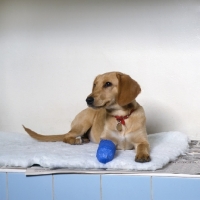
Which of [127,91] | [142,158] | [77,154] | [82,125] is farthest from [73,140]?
[142,158]

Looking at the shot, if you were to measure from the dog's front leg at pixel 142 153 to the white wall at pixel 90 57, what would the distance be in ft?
2.58

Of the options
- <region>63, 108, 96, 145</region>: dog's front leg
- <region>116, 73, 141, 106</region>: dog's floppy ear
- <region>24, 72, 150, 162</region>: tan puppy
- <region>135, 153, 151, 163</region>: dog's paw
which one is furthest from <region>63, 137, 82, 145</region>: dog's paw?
<region>135, 153, 151, 163</region>: dog's paw

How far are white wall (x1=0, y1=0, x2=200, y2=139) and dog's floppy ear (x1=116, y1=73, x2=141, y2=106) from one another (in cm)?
72

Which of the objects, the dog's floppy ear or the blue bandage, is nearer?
the blue bandage

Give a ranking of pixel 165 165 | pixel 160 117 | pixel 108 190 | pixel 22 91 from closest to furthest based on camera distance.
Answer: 1. pixel 108 190
2. pixel 165 165
3. pixel 160 117
4. pixel 22 91

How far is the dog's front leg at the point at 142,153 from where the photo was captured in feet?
5.54

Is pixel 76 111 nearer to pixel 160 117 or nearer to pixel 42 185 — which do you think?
pixel 160 117

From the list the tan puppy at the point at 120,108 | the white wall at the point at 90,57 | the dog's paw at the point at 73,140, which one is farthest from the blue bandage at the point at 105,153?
the white wall at the point at 90,57

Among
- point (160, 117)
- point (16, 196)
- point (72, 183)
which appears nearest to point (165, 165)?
point (72, 183)

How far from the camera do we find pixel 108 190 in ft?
5.24

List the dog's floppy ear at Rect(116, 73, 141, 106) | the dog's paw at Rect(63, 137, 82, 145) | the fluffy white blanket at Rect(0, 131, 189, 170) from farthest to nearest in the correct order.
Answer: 1. the dog's paw at Rect(63, 137, 82, 145)
2. the dog's floppy ear at Rect(116, 73, 141, 106)
3. the fluffy white blanket at Rect(0, 131, 189, 170)

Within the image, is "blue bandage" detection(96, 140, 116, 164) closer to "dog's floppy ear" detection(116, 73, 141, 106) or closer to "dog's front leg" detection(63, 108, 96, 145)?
"dog's floppy ear" detection(116, 73, 141, 106)

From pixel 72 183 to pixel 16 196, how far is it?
0.86 ft

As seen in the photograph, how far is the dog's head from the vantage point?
1889mm
